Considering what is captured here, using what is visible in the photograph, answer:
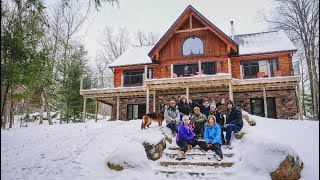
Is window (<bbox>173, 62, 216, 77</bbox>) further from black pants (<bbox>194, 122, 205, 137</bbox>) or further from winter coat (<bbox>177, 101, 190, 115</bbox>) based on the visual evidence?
black pants (<bbox>194, 122, 205, 137</bbox>)

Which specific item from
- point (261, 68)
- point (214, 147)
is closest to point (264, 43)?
point (261, 68)

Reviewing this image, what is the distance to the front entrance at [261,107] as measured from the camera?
1786 centimetres

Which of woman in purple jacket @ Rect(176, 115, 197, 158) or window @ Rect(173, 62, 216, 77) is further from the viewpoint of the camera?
window @ Rect(173, 62, 216, 77)

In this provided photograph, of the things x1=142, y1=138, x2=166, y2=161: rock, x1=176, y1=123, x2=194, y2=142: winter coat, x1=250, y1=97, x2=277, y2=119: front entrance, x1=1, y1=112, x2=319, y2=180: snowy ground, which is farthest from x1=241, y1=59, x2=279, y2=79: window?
x1=142, y1=138, x2=166, y2=161: rock

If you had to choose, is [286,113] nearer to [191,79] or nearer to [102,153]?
[191,79]

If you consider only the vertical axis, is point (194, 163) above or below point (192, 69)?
below

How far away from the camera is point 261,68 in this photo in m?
18.4

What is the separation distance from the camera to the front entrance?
17859mm

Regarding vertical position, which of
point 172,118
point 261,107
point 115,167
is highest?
point 261,107

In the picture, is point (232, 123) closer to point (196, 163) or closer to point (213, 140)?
point (213, 140)

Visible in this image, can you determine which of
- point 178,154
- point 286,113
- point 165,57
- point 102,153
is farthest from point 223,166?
point 165,57

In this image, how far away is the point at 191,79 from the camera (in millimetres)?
16156

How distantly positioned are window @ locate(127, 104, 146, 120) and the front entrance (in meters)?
7.76

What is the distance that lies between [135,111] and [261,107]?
354 inches
